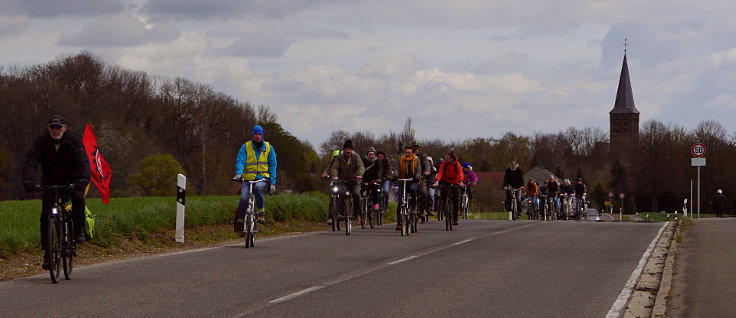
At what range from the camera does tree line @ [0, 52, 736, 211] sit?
74.5 m

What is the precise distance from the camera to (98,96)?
269 feet

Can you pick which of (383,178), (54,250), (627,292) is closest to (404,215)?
(383,178)

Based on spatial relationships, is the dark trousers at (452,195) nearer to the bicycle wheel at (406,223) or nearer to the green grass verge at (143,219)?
the bicycle wheel at (406,223)

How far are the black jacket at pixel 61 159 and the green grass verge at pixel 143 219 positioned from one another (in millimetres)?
2627

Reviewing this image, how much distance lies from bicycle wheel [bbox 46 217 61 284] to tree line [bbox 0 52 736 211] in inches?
1877

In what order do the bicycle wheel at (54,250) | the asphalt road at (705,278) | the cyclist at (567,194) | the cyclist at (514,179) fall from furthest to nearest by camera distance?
the cyclist at (567,194), the cyclist at (514,179), the bicycle wheel at (54,250), the asphalt road at (705,278)

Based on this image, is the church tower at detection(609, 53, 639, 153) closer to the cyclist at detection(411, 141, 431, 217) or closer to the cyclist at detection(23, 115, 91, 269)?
the cyclist at detection(411, 141, 431, 217)

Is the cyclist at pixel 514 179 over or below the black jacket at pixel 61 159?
over

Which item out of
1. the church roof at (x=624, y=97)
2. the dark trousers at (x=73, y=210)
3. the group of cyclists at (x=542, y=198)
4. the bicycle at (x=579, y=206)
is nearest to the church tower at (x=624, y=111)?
the church roof at (x=624, y=97)

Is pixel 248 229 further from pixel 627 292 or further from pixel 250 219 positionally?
Result: pixel 627 292

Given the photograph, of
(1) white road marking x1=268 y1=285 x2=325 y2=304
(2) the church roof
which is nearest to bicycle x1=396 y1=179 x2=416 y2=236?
(1) white road marking x1=268 y1=285 x2=325 y2=304

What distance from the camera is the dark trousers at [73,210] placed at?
38.7 feet

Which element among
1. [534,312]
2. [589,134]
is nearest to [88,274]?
[534,312]

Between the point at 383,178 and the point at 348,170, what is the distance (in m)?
3.34
